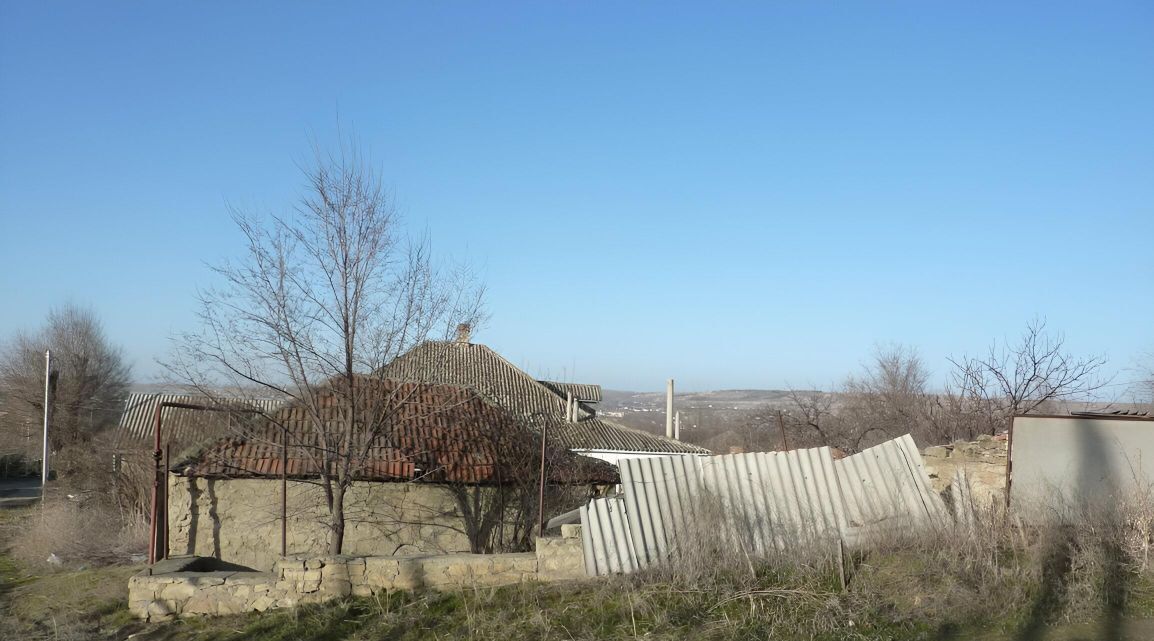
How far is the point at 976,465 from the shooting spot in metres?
11.4

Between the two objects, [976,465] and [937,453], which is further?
[937,453]

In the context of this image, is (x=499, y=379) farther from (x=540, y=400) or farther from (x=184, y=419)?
(x=184, y=419)

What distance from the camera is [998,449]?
37.7 feet

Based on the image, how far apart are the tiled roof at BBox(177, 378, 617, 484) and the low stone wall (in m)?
2.37

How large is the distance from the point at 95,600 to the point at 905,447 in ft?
32.7

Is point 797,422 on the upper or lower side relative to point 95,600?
upper

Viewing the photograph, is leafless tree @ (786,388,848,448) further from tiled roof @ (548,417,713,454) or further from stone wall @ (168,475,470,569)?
stone wall @ (168,475,470,569)

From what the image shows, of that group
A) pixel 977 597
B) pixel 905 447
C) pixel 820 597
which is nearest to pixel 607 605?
pixel 820 597

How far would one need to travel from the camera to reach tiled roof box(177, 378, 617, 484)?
42.8ft

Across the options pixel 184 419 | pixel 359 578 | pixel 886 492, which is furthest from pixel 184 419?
pixel 886 492

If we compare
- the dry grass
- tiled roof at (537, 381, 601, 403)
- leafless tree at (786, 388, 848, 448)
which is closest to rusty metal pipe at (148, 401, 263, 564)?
the dry grass

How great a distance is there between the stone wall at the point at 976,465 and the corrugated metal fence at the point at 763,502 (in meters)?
1.49

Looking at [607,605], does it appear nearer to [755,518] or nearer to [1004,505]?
[755,518]

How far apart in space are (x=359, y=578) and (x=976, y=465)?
8049mm
